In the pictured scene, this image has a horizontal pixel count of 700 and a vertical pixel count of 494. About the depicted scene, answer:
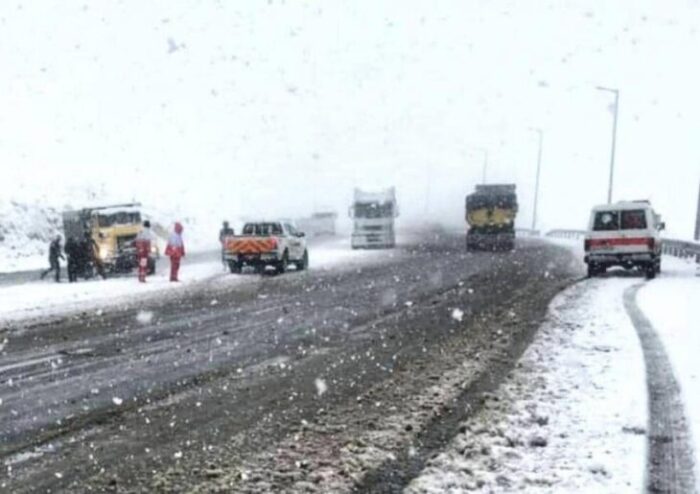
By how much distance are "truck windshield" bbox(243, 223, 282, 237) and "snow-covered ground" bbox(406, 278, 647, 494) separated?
16610 mm

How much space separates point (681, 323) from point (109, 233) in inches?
777

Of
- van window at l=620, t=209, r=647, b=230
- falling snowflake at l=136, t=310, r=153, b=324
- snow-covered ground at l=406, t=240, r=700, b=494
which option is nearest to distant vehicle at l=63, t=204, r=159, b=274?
falling snowflake at l=136, t=310, r=153, b=324

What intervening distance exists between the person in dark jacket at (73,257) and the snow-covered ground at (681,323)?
17660 mm

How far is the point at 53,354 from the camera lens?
10.8 metres

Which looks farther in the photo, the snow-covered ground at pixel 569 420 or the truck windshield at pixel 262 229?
the truck windshield at pixel 262 229

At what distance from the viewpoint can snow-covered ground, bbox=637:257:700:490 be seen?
7.68 meters

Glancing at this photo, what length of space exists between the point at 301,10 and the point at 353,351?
295 ft

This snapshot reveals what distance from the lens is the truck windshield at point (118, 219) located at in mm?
27188

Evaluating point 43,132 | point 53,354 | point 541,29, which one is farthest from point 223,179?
point 541,29

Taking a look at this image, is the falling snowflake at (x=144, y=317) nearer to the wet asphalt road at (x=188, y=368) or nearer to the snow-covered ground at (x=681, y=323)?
the wet asphalt road at (x=188, y=368)

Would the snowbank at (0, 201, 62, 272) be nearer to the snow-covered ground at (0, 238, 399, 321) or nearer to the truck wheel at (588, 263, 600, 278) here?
the snow-covered ground at (0, 238, 399, 321)

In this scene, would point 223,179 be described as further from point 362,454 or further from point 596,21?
point 596,21

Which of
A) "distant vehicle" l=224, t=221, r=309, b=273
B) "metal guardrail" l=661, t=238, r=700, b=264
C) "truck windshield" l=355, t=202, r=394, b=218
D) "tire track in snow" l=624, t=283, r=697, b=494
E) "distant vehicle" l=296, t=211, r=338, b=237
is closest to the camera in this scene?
"tire track in snow" l=624, t=283, r=697, b=494

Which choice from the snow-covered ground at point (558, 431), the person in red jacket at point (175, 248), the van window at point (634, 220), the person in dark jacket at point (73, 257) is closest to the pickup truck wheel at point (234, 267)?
the person in red jacket at point (175, 248)
